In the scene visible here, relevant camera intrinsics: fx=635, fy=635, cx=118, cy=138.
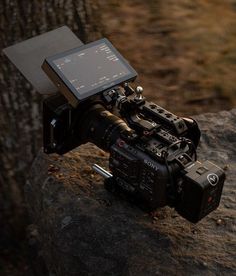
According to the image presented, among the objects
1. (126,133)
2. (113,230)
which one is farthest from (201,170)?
(113,230)

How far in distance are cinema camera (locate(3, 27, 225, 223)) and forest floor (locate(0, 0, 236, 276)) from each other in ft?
4.82

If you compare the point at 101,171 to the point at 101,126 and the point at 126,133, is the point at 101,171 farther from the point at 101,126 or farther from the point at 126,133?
the point at 126,133

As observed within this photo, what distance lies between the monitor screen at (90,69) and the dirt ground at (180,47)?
1503 millimetres

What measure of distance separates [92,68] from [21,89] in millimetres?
1142

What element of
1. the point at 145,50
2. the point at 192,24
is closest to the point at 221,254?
the point at 145,50

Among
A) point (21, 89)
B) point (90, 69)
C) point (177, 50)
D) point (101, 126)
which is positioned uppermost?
point (90, 69)

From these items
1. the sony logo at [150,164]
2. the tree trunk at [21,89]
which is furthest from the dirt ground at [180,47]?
the sony logo at [150,164]

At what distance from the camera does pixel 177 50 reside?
199 inches

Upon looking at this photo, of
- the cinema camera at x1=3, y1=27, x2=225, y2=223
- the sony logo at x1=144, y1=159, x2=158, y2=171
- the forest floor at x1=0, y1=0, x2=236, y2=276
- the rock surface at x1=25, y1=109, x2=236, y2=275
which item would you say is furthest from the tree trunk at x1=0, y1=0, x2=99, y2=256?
the sony logo at x1=144, y1=159, x2=158, y2=171

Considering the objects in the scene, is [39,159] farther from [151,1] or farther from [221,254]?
[151,1]

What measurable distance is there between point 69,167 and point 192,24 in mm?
2293

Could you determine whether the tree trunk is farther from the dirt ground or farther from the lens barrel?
the lens barrel

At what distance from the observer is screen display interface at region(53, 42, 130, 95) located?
3.02 m

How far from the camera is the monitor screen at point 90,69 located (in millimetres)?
3006
